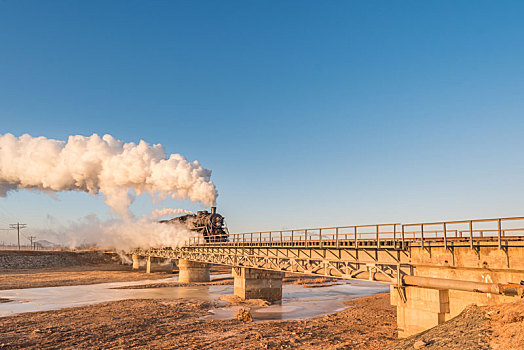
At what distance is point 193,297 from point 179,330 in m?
16.3

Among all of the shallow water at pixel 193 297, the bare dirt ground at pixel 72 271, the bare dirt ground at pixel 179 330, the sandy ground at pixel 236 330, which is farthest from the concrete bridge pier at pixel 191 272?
the bare dirt ground at pixel 179 330

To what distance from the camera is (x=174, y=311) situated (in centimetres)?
3048

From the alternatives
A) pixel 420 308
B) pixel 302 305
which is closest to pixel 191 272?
pixel 302 305

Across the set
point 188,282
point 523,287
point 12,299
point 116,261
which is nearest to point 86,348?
point 523,287

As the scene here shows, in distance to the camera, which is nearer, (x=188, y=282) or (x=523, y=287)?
(x=523, y=287)

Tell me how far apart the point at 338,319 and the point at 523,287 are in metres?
15.2

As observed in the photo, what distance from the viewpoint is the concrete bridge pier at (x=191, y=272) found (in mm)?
55344

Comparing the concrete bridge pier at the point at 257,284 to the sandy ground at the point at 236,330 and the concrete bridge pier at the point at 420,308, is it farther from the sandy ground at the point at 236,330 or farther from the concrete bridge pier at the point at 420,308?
the concrete bridge pier at the point at 420,308

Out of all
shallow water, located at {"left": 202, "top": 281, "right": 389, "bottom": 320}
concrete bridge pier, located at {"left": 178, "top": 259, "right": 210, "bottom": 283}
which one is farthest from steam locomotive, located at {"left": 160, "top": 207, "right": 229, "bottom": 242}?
shallow water, located at {"left": 202, "top": 281, "right": 389, "bottom": 320}

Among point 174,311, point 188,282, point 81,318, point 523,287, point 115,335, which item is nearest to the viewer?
point 523,287

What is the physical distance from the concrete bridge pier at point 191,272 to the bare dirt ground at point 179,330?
24.0 meters

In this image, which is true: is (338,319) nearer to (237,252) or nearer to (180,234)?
(237,252)

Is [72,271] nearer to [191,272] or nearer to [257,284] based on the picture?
[191,272]

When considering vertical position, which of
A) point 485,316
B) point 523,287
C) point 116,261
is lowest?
point 116,261
